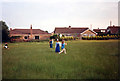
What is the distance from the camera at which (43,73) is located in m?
5.55

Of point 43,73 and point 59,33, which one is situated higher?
point 59,33

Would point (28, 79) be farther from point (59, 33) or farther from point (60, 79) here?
point (59, 33)

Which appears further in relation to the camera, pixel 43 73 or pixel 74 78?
pixel 43 73

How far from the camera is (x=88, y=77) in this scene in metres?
5.05

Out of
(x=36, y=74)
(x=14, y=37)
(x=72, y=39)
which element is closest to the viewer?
(x=36, y=74)

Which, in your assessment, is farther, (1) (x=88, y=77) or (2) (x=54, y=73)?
(2) (x=54, y=73)

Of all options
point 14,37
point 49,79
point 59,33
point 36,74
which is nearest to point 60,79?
point 49,79

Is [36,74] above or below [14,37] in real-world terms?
below

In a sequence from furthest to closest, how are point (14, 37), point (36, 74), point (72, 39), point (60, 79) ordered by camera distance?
point (72, 39), point (14, 37), point (36, 74), point (60, 79)

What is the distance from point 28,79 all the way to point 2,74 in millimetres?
1365

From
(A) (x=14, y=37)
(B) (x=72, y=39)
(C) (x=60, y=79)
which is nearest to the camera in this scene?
(C) (x=60, y=79)

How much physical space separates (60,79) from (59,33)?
24.1 metres

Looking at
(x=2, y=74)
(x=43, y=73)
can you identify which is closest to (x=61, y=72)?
(x=43, y=73)

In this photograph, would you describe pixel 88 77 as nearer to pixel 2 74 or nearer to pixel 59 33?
pixel 2 74
